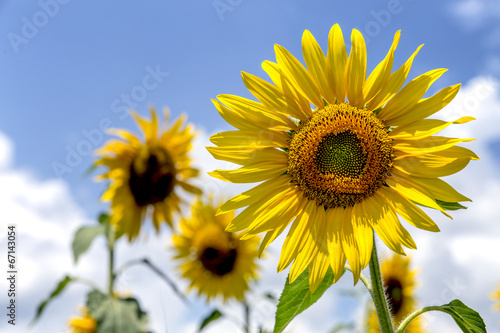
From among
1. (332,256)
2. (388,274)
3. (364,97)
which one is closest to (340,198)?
(332,256)

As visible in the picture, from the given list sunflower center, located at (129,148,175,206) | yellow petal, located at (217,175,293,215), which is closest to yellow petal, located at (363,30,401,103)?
yellow petal, located at (217,175,293,215)

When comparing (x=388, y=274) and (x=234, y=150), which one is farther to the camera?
(x=388, y=274)

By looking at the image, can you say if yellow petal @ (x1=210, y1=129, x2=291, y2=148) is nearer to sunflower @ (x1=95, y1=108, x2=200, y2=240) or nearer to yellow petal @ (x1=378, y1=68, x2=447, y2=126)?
yellow petal @ (x1=378, y1=68, x2=447, y2=126)

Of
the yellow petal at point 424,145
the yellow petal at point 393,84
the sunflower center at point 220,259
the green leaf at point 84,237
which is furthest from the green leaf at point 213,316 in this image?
the yellow petal at point 393,84

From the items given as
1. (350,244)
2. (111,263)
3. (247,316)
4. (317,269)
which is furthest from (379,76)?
(247,316)

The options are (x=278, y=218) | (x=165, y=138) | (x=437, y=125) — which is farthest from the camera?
(x=165, y=138)

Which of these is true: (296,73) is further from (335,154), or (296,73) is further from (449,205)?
(449,205)

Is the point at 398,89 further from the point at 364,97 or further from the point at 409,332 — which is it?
the point at 409,332
